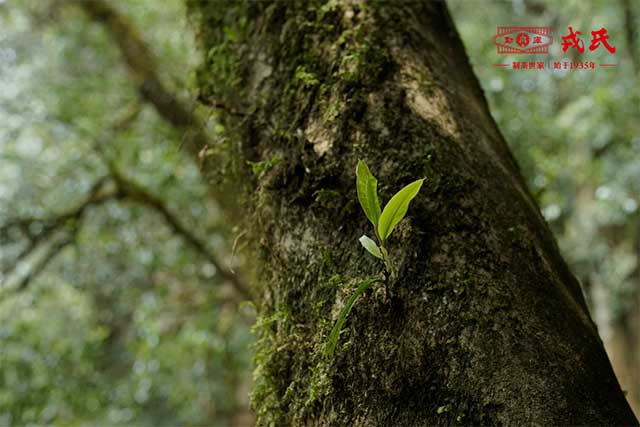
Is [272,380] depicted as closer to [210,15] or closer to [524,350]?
[524,350]

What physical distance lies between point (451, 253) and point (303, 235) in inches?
12.8

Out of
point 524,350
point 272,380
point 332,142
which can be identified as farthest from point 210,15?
point 524,350

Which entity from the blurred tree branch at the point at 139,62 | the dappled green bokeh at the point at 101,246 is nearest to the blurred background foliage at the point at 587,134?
the blurred tree branch at the point at 139,62

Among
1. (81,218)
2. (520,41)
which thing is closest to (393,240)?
(81,218)

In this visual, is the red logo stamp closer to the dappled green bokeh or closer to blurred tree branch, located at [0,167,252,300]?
the dappled green bokeh

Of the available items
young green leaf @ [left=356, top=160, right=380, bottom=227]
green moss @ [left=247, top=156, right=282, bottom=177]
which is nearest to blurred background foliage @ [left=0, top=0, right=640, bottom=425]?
green moss @ [left=247, top=156, right=282, bottom=177]

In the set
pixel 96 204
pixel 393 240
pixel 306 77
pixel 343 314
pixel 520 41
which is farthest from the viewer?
pixel 520 41

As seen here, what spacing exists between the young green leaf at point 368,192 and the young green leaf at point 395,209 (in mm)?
19

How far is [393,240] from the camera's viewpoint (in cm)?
116

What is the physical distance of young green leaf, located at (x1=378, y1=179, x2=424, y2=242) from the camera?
1033 millimetres

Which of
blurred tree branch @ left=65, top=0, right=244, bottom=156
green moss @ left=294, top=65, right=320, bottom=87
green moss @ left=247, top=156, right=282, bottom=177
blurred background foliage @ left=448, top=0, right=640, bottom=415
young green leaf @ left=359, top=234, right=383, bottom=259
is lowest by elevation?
young green leaf @ left=359, top=234, right=383, bottom=259

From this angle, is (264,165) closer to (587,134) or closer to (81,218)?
(81,218)

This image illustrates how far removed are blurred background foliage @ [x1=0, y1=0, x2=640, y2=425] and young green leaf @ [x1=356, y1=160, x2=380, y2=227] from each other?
3.17 m

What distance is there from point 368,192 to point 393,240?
0.45 feet
